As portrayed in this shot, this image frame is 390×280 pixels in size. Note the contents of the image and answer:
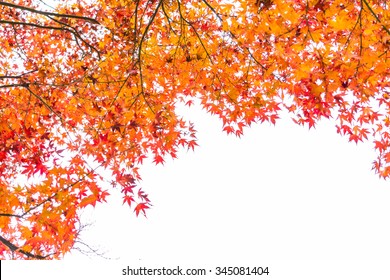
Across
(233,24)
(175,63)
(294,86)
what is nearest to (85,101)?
(175,63)

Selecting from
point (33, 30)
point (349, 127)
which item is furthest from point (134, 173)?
point (33, 30)

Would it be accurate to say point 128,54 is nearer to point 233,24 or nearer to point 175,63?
point 175,63

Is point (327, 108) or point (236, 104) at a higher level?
point (236, 104)

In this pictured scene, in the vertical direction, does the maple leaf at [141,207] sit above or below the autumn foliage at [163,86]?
below

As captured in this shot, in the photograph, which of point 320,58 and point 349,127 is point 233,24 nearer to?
point 320,58

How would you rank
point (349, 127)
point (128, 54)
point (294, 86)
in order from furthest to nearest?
point (128, 54) → point (349, 127) → point (294, 86)

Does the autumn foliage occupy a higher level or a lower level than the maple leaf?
higher

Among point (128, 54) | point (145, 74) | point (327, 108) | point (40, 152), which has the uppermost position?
point (128, 54)

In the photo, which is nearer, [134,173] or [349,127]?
[134,173]

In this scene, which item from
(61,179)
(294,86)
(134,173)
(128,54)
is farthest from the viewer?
(128,54)

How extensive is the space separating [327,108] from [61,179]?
3.09m

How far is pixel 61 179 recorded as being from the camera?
3602 millimetres

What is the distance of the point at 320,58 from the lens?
3.77 m

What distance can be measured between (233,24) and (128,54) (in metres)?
1.99
